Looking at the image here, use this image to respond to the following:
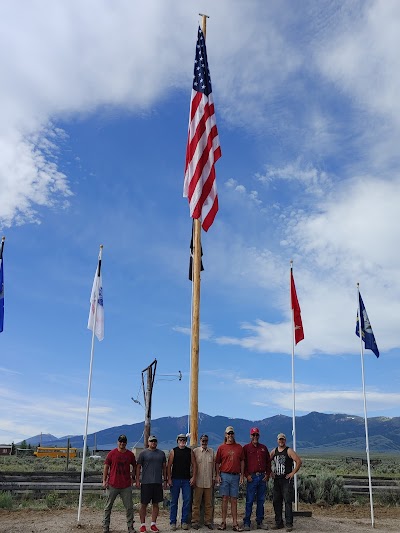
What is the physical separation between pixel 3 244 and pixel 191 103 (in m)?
7.18

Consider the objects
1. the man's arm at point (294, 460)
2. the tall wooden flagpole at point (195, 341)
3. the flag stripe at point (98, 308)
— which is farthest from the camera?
the flag stripe at point (98, 308)

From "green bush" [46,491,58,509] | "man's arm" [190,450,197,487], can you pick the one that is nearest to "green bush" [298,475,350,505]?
"green bush" [46,491,58,509]

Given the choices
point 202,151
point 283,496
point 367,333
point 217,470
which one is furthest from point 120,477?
point 367,333

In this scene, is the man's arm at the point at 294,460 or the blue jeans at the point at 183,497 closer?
the blue jeans at the point at 183,497

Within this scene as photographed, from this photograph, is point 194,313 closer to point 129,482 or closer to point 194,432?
point 194,432

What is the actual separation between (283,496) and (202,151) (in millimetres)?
7702

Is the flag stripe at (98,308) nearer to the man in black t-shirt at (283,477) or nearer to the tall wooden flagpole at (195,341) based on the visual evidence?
the tall wooden flagpole at (195,341)

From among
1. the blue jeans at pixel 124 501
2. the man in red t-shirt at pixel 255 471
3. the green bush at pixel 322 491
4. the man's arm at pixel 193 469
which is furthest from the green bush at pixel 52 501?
the green bush at pixel 322 491

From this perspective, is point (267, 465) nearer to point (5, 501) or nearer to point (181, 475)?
point (181, 475)

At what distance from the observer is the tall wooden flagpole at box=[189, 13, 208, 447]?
12242mm

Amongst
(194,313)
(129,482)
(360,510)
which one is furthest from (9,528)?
(360,510)

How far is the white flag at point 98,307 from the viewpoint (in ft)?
47.7

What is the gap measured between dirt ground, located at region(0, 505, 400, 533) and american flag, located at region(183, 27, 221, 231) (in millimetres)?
6674

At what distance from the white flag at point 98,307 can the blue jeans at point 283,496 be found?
216 inches
